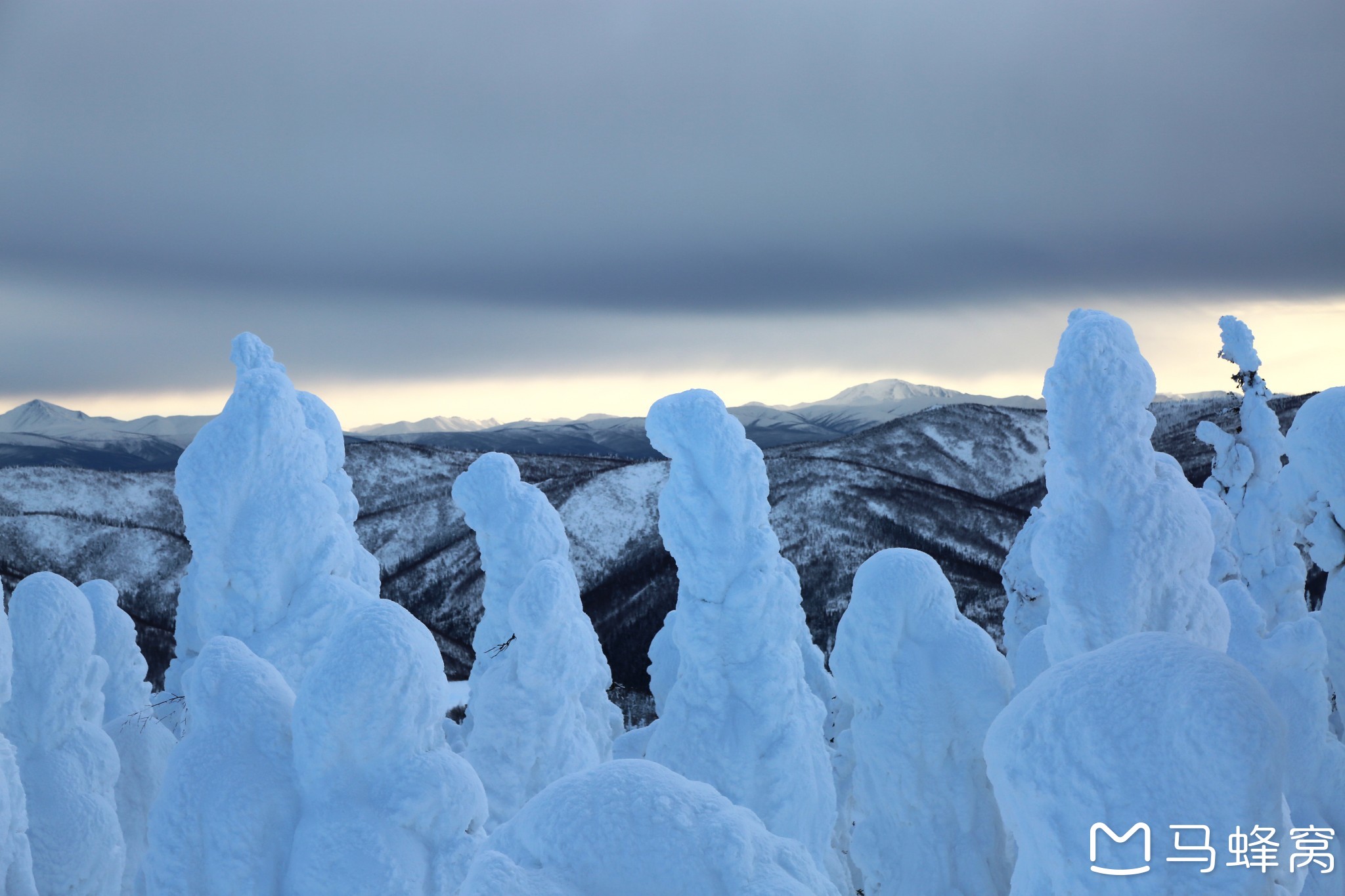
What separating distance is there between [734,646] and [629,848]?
8498 mm

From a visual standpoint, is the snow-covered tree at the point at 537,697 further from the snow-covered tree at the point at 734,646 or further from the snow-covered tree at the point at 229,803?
the snow-covered tree at the point at 229,803

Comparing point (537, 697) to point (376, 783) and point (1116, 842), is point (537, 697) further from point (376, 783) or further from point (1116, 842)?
point (1116, 842)

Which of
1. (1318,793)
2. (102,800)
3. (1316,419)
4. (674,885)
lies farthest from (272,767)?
(1318,793)

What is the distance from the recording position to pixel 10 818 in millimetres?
8898

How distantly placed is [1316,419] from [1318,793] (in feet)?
14.4

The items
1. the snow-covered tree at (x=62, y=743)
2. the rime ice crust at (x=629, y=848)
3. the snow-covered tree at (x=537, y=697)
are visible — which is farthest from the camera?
the snow-covered tree at (x=537, y=697)

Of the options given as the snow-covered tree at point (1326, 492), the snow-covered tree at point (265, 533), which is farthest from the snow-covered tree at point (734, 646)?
the snow-covered tree at point (1326, 492)

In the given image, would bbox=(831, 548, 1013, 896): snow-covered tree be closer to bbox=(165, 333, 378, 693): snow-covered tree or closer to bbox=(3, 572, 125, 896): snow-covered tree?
bbox=(165, 333, 378, 693): snow-covered tree

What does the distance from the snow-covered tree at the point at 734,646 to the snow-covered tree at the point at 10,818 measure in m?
6.56

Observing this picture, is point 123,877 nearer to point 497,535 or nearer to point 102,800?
point 102,800

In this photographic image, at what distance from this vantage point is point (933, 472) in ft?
210

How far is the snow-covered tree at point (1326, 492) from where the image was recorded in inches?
399

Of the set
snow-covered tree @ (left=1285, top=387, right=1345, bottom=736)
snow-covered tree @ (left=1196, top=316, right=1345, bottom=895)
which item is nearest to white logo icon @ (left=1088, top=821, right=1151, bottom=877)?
snow-covered tree @ (left=1196, top=316, right=1345, bottom=895)

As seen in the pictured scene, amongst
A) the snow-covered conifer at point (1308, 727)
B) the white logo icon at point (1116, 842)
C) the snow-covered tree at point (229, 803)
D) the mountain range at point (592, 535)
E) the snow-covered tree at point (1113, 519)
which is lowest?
the mountain range at point (592, 535)
